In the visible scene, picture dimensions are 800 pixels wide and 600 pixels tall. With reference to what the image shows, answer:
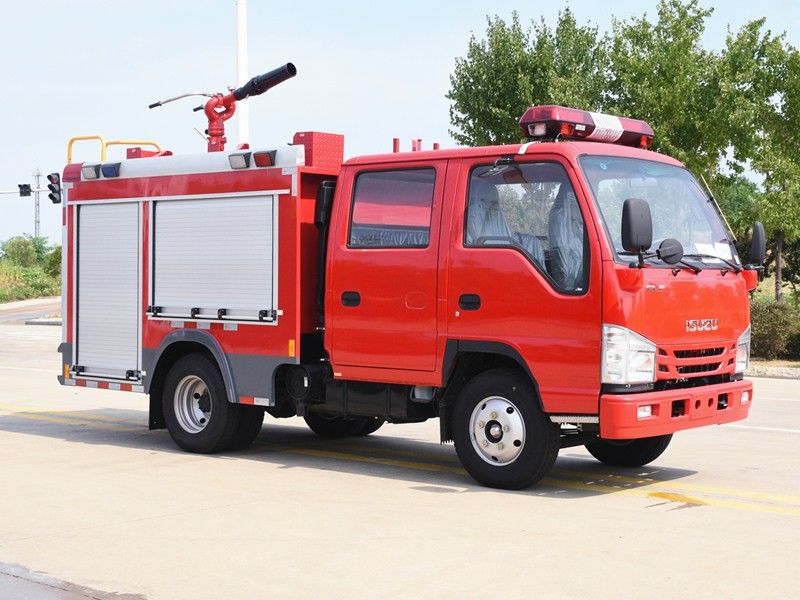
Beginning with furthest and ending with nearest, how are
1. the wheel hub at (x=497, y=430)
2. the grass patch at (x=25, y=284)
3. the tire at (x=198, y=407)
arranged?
the grass patch at (x=25, y=284) < the tire at (x=198, y=407) < the wheel hub at (x=497, y=430)

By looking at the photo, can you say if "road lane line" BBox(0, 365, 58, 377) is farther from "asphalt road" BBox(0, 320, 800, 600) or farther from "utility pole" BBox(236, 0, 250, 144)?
"asphalt road" BBox(0, 320, 800, 600)

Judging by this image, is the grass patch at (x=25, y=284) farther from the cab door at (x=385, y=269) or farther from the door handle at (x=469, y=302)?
the door handle at (x=469, y=302)

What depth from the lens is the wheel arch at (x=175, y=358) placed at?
1058cm

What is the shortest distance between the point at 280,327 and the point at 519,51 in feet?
90.5

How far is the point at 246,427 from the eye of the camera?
10.9 m

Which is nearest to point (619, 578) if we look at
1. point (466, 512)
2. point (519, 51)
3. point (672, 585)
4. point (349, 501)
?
point (672, 585)

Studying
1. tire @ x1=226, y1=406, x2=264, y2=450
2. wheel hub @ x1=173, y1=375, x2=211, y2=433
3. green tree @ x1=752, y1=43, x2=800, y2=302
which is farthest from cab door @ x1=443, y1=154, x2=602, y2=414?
green tree @ x1=752, y1=43, x2=800, y2=302

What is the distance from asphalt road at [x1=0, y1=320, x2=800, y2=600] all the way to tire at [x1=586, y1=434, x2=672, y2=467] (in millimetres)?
119

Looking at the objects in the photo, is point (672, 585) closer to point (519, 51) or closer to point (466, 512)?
point (466, 512)

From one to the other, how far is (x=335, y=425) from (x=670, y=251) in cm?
457

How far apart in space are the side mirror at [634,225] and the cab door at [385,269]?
1.61m

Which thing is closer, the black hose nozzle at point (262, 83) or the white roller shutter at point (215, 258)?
the white roller shutter at point (215, 258)

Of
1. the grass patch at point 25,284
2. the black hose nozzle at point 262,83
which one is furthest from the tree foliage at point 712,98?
the grass patch at point 25,284

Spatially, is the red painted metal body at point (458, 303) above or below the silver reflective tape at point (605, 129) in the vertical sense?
below
